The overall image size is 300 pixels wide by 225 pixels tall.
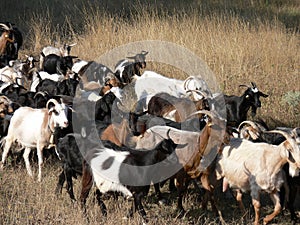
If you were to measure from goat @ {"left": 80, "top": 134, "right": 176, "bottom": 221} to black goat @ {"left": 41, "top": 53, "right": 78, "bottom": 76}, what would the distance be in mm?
6280

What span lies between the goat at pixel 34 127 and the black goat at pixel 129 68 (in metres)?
3.75

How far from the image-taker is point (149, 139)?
929cm

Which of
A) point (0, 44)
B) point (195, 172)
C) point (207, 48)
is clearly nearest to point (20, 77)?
point (0, 44)

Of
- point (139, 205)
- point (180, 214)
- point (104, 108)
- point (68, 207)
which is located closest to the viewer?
point (139, 205)

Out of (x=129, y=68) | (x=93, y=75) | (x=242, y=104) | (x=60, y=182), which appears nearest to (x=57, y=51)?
(x=93, y=75)

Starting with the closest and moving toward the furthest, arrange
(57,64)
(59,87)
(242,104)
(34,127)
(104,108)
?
1. (34,127)
2. (104,108)
3. (242,104)
4. (59,87)
5. (57,64)

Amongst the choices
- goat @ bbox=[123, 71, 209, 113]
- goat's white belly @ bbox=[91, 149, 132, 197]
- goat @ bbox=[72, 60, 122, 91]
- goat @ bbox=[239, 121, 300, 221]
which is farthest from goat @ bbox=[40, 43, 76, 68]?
goat's white belly @ bbox=[91, 149, 132, 197]

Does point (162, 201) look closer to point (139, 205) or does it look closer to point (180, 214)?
point (180, 214)

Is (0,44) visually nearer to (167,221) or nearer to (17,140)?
(17,140)

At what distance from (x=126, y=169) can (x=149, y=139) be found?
4.73 feet

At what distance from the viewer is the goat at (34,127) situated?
9.71 m

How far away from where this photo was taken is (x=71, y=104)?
10867mm

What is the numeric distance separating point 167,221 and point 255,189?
127 centimetres

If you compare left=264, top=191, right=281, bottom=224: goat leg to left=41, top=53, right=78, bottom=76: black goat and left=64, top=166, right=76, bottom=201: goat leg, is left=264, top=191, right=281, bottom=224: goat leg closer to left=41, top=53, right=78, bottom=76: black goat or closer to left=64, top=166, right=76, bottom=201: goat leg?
left=64, top=166, right=76, bottom=201: goat leg
